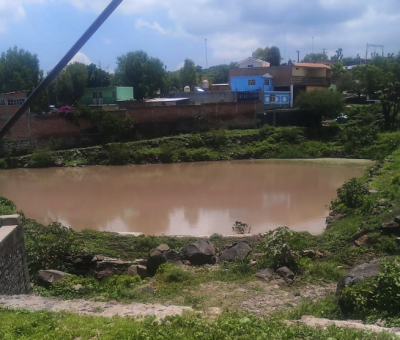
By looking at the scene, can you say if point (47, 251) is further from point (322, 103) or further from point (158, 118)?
point (322, 103)

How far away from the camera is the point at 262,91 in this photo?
35.2 metres

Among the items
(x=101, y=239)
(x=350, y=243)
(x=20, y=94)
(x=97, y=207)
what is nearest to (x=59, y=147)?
(x=20, y=94)

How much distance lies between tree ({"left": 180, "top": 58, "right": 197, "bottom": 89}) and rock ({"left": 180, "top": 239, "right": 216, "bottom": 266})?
46.1 meters

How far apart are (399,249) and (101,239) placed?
737 centimetres

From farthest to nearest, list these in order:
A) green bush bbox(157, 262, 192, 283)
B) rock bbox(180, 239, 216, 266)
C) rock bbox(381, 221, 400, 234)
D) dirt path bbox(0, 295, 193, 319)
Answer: rock bbox(180, 239, 216, 266)
rock bbox(381, 221, 400, 234)
green bush bbox(157, 262, 192, 283)
dirt path bbox(0, 295, 193, 319)

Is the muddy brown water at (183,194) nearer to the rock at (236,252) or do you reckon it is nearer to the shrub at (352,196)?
the shrub at (352,196)

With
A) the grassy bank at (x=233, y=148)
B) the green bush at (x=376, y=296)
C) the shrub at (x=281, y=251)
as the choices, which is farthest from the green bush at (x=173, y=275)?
the grassy bank at (x=233, y=148)

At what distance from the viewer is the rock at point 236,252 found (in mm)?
9523

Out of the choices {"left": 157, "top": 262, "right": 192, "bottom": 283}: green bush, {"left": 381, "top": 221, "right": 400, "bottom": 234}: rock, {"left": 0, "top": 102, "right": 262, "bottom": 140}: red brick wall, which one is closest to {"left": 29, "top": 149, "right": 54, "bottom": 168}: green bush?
{"left": 0, "top": 102, "right": 262, "bottom": 140}: red brick wall

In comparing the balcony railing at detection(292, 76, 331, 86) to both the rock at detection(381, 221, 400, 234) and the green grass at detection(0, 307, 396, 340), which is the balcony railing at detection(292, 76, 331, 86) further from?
the green grass at detection(0, 307, 396, 340)

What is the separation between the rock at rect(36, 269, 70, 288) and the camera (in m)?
8.01

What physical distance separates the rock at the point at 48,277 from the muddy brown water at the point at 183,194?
5877mm

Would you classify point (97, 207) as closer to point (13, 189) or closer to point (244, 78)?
point (13, 189)

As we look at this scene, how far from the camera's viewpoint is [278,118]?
105 ft
